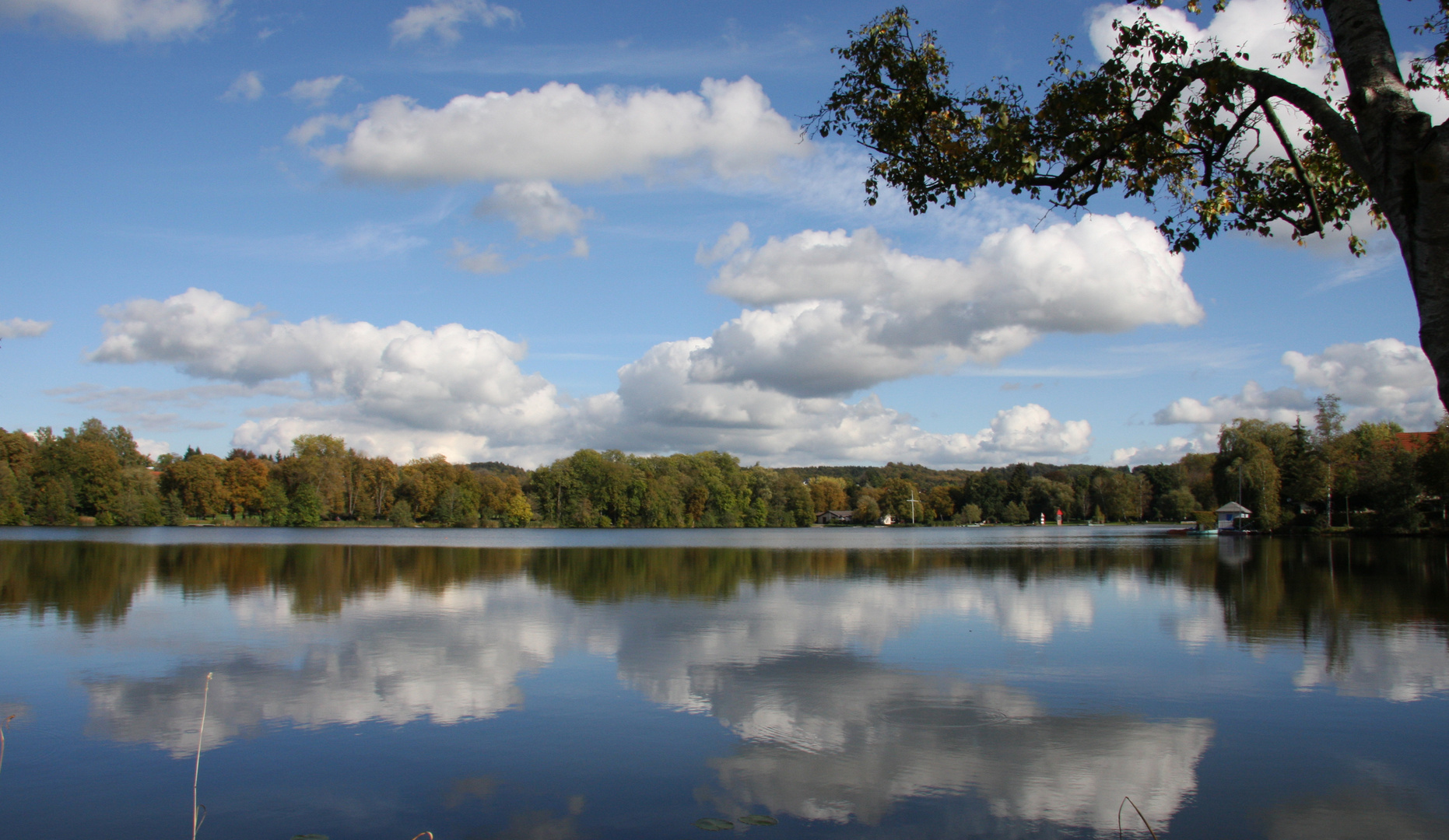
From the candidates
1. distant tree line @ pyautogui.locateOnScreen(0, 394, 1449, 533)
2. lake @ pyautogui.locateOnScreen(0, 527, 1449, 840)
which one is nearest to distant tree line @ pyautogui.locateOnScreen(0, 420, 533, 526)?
distant tree line @ pyautogui.locateOnScreen(0, 394, 1449, 533)

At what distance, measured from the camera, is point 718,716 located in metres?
10.1

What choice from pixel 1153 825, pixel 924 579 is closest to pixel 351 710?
pixel 1153 825

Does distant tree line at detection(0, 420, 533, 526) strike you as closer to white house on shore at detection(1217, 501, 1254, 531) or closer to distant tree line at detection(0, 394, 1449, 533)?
distant tree line at detection(0, 394, 1449, 533)

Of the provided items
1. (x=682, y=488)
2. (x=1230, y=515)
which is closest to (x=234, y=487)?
(x=682, y=488)

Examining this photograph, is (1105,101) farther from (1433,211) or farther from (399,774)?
(399,774)

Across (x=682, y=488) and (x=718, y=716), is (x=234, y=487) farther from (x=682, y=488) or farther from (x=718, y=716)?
(x=718, y=716)

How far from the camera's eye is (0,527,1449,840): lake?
7098mm

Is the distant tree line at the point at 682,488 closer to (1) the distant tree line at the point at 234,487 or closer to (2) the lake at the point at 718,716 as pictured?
(1) the distant tree line at the point at 234,487

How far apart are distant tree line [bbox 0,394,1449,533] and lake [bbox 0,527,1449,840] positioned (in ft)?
180

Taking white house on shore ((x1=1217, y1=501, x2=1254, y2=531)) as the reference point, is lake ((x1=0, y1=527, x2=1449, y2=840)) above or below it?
above

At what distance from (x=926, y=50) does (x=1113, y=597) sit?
20023mm

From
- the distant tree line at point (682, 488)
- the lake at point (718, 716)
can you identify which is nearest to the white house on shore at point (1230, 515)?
the distant tree line at point (682, 488)

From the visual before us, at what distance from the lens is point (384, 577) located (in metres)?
29.1

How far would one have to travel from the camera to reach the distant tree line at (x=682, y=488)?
226 feet
